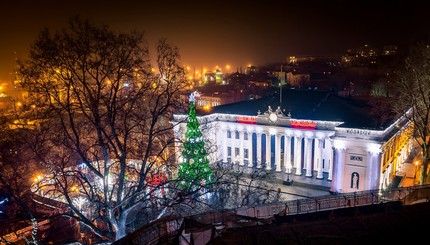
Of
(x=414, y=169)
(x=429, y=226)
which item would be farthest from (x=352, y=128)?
Answer: (x=429, y=226)

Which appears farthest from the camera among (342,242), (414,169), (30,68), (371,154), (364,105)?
(364,105)

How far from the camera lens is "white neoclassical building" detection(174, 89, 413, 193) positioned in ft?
107

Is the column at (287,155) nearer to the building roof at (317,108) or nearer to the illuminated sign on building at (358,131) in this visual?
the building roof at (317,108)

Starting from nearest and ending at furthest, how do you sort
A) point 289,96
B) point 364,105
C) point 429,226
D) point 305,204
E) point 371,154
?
point 429,226 → point 305,204 → point 371,154 → point 364,105 → point 289,96

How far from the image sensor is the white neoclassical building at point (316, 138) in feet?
107

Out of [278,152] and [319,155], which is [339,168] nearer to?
[319,155]

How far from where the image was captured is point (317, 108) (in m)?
41.1

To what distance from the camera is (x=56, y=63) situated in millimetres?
13078

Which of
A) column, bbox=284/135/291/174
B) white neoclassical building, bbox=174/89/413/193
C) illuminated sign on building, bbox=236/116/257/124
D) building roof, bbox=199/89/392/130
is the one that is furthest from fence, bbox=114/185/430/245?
illuminated sign on building, bbox=236/116/257/124

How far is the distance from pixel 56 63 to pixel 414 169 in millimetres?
39336

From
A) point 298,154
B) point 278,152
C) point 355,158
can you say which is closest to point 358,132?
point 355,158

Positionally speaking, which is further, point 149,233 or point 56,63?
point 56,63

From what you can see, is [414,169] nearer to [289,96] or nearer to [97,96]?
[289,96]

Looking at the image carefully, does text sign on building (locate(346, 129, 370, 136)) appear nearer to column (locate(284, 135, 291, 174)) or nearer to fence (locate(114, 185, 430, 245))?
column (locate(284, 135, 291, 174))
